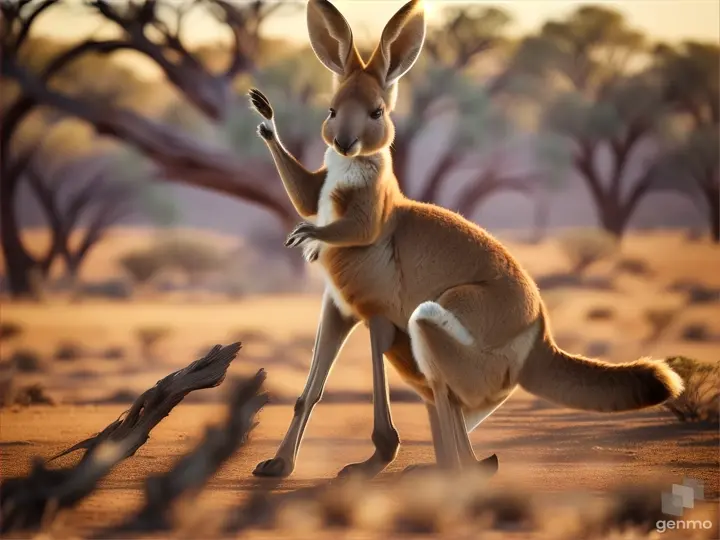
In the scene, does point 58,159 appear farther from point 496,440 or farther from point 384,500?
point 384,500

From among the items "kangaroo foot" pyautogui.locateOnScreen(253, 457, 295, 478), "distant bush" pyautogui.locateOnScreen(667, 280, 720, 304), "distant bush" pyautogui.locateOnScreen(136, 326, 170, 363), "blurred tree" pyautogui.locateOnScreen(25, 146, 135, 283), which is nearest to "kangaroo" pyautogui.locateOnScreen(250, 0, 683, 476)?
"kangaroo foot" pyautogui.locateOnScreen(253, 457, 295, 478)

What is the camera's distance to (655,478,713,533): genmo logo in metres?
5.62

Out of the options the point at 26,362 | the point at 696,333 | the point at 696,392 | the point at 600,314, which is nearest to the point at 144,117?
the point at 26,362

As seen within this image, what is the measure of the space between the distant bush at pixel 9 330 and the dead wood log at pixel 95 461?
12499mm

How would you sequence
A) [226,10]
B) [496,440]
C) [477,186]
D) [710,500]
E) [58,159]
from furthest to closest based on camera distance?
[58,159] → [477,186] → [226,10] → [496,440] → [710,500]

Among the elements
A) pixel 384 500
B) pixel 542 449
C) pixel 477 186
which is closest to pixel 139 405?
pixel 384 500

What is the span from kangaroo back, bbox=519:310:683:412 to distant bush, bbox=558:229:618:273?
61.5 feet

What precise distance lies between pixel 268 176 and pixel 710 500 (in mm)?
14029

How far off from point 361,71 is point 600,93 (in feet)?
71.1

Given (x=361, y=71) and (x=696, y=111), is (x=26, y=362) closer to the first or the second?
(x=361, y=71)

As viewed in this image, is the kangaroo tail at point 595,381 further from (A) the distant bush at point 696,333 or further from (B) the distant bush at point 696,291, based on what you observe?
(B) the distant bush at point 696,291

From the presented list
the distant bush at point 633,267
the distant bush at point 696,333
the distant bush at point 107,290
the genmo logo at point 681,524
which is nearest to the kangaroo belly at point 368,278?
the genmo logo at point 681,524

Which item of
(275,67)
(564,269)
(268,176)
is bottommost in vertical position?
(564,269)

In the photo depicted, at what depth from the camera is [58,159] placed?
88.5 feet
